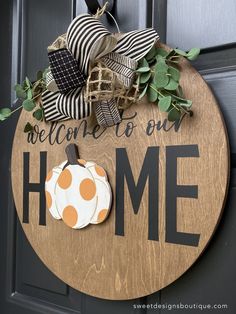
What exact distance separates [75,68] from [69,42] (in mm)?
36

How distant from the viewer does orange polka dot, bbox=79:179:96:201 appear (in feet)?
1.94

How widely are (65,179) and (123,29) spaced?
9.5 inches

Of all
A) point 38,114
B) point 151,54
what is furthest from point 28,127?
point 151,54

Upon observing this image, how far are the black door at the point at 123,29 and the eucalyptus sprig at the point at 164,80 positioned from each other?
4 centimetres

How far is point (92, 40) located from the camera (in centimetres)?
53

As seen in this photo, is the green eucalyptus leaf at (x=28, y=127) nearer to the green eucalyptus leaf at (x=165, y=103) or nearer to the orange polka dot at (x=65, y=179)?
the orange polka dot at (x=65, y=179)

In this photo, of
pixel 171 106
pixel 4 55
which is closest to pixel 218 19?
pixel 171 106

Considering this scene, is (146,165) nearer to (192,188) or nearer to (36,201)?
(192,188)

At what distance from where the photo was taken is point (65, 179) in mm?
624

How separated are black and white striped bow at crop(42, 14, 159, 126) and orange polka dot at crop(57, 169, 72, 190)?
10 cm

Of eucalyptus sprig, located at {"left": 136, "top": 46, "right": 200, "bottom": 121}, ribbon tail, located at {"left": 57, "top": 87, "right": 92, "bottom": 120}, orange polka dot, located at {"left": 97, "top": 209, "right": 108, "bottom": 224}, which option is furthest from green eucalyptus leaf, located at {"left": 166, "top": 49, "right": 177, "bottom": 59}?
orange polka dot, located at {"left": 97, "top": 209, "right": 108, "bottom": 224}

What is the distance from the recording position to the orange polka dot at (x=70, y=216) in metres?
0.61

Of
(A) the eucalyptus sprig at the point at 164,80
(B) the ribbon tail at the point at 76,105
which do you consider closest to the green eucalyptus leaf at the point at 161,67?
(A) the eucalyptus sprig at the point at 164,80

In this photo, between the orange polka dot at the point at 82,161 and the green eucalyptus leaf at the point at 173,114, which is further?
the orange polka dot at the point at 82,161
